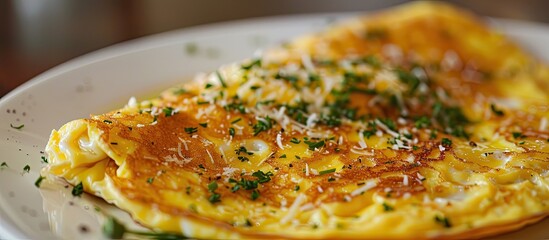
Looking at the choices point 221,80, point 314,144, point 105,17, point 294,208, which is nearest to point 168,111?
point 221,80

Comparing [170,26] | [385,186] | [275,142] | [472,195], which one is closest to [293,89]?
[275,142]

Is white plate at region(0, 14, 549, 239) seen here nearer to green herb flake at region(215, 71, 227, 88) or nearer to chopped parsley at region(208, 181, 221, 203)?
chopped parsley at region(208, 181, 221, 203)

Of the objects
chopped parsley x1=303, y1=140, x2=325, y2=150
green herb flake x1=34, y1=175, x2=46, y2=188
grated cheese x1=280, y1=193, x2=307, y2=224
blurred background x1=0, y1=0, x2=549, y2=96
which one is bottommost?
grated cheese x1=280, y1=193, x2=307, y2=224

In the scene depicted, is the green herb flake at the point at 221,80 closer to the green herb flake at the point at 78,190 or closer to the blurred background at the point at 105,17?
the green herb flake at the point at 78,190

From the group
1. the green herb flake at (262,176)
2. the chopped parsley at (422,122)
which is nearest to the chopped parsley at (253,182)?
the green herb flake at (262,176)

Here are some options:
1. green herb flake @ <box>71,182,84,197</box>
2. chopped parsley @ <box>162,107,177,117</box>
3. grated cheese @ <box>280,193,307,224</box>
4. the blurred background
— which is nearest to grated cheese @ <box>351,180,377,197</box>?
grated cheese @ <box>280,193,307,224</box>

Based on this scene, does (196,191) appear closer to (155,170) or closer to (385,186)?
(155,170)
